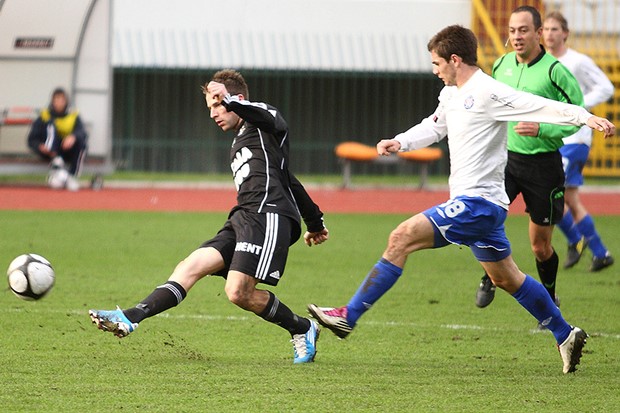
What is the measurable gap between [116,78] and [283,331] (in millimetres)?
18384

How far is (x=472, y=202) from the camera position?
6.66 metres

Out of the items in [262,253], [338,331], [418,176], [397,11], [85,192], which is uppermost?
[262,253]

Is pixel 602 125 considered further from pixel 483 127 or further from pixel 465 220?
pixel 465 220

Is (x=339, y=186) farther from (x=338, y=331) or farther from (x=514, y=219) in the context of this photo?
(x=338, y=331)

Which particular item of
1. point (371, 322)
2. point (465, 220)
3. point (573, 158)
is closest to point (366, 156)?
point (573, 158)

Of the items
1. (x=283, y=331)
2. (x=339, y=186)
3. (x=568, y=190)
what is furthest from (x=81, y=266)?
(x=339, y=186)

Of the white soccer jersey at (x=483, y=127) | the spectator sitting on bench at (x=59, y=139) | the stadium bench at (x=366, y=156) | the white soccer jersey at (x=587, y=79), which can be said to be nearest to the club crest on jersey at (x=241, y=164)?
the white soccer jersey at (x=483, y=127)

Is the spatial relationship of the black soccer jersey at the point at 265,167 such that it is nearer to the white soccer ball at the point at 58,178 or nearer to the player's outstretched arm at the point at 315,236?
the player's outstretched arm at the point at 315,236

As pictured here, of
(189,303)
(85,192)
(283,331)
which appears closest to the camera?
(283,331)

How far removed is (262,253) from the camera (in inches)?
266

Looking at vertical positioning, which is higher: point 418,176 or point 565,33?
point 565,33

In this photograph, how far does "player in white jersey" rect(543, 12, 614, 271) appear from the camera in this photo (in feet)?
34.0

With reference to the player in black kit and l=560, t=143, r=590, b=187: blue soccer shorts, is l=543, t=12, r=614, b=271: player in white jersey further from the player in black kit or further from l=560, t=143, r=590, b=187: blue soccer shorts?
the player in black kit

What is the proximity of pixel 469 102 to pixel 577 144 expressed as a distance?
4.38 metres
